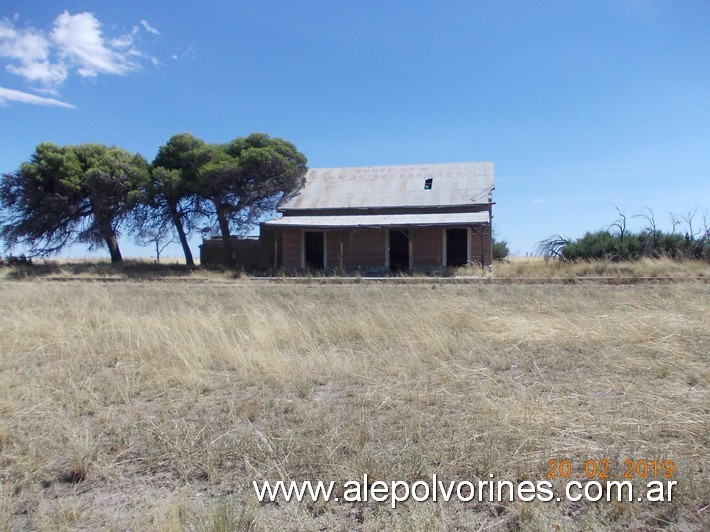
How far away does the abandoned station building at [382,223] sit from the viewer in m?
23.7

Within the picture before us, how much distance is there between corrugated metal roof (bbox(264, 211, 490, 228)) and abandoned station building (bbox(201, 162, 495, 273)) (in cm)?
4

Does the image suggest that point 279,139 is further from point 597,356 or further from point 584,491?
point 584,491

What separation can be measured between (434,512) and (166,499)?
1.40 meters

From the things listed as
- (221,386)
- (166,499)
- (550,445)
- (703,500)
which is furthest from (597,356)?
(166,499)

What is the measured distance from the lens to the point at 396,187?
2773 cm

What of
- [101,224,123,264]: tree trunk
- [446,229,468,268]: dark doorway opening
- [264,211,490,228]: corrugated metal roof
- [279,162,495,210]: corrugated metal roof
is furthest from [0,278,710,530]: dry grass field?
[101,224,123,264]: tree trunk

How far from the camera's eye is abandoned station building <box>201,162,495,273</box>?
23.7 meters

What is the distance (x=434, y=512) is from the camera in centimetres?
261

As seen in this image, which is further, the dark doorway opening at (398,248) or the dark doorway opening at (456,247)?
the dark doorway opening at (398,248)

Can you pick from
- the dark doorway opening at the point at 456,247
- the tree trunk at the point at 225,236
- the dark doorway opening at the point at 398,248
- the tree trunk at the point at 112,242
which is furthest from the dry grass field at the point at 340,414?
the tree trunk at the point at 112,242

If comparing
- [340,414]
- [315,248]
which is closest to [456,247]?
[315,248]

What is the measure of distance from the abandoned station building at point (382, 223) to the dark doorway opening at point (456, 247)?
5 cm

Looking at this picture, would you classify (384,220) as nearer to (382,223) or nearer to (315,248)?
(382,223)

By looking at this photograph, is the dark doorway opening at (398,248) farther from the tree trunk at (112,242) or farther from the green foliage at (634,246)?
the tree trunk at (112,242)
